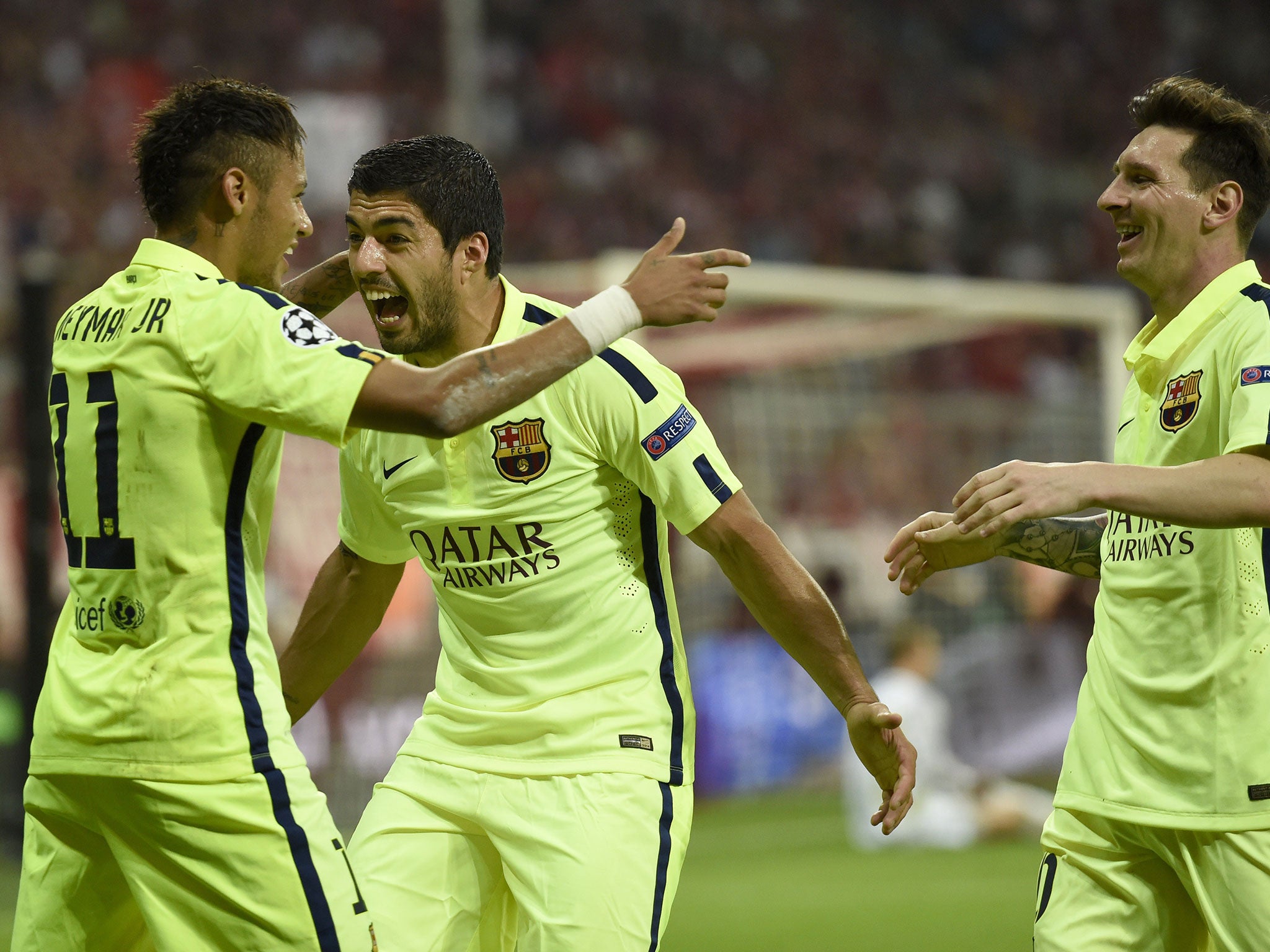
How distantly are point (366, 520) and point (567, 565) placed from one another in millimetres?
611

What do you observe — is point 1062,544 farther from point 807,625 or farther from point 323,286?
point 323,286

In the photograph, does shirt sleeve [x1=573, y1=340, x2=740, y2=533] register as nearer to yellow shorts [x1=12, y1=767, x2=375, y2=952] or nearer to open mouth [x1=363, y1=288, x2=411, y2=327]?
open mouth [x1=363, y1=288, x2=411, y2=327]

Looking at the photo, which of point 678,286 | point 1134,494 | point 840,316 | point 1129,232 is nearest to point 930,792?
point 840,316

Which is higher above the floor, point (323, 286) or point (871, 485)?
point (871, 485)

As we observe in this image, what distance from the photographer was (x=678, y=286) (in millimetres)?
3311

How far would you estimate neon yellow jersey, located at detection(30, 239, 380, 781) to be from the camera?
10.1 feet

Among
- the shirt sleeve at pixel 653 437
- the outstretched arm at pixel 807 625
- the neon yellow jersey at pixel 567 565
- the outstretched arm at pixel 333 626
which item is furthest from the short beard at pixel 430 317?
the outstretched arm at pixel 807 625

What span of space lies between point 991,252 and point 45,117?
11.5 metres

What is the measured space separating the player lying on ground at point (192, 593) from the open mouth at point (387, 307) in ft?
1.77

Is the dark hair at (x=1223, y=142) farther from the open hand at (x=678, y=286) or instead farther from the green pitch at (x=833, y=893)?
the green pitch at (x=833, y=893)

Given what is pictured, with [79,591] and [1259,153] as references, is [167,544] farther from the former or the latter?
[1259,153]

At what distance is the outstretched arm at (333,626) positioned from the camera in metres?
4.14

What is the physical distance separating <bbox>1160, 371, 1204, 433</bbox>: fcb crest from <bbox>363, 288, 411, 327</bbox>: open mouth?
5.76 ft

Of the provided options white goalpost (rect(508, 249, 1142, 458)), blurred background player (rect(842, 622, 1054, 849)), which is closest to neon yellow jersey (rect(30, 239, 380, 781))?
white goalpost (rect(508, 249, 1142, 458))
